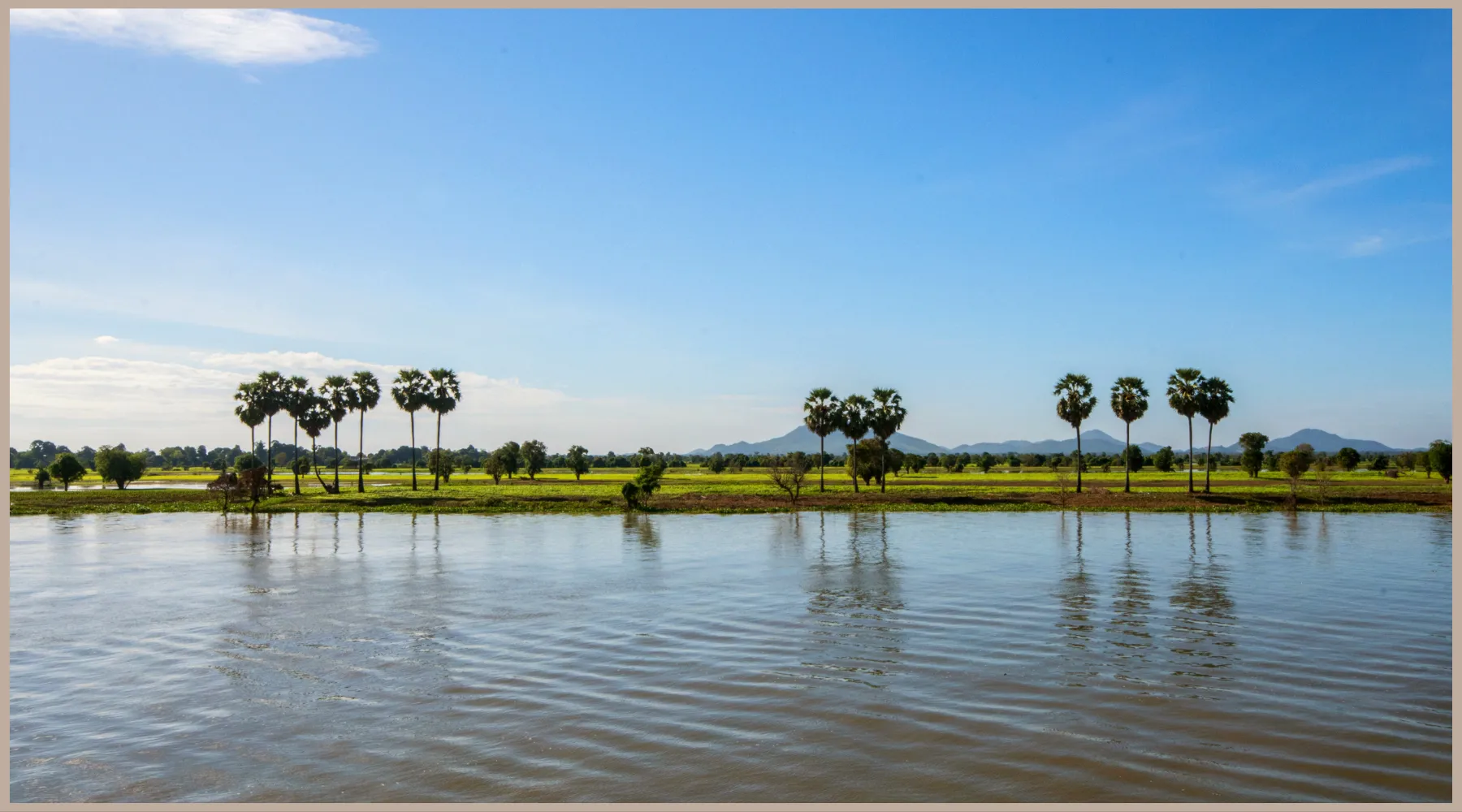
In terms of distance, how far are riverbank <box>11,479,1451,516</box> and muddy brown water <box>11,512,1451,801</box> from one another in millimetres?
26451

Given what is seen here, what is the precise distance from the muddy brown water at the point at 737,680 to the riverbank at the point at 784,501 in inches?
1041

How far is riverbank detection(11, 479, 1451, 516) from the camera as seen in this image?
55.0 meters

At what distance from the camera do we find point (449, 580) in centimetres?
2572

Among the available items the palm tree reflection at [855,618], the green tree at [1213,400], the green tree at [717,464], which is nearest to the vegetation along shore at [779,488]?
the green tree at [1213,400]

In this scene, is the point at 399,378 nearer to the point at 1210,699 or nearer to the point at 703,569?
the point at 703,569

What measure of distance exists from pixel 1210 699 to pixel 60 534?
48.7m

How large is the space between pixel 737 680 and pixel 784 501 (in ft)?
155

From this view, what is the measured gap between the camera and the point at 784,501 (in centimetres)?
6128

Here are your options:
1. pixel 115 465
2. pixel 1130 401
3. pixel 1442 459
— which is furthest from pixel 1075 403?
pixel 115 465

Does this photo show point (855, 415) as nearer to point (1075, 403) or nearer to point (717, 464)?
point (1075, 403)

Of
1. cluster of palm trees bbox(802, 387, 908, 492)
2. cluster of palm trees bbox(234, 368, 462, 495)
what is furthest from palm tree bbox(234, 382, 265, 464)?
cluster of palm trees bbox(802, 387, 908, 492)

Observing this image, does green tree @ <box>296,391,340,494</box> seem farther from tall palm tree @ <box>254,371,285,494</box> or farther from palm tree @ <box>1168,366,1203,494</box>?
palm tree @ <box>1168,366,1203,494</box>

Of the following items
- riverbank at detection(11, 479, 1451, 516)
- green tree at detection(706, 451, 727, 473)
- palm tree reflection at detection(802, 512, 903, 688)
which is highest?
palm tree reflection at detection(802, 512, 903, 688)

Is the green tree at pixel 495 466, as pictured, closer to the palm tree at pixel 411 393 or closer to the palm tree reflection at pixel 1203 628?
the palm tree at pixel 411 393
